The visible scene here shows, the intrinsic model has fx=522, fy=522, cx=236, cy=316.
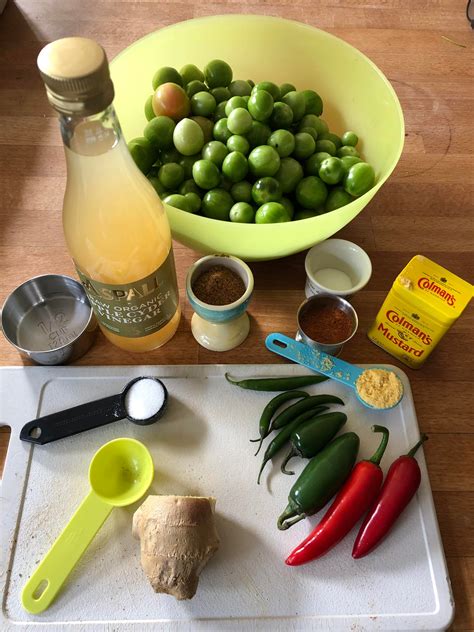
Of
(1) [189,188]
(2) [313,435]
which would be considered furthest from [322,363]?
(1) [189,188]

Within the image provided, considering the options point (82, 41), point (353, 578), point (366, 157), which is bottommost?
point (353, 578)

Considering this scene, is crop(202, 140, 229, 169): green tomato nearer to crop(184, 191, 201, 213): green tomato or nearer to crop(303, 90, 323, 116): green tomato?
crop(184, 191, 201, 213): green tomato

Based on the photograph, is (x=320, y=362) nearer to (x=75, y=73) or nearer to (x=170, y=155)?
(x=170, y=155)

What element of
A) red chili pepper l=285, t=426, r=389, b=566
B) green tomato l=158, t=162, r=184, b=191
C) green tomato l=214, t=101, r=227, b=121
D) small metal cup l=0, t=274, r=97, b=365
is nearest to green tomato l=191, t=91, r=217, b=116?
green tomato l=214, t=101, r=227, b=121

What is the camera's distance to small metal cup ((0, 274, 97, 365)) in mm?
782

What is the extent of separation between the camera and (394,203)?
0.96m

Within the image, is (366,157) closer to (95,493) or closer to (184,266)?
(184,266)

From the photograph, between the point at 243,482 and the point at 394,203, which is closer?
the point at 243,482

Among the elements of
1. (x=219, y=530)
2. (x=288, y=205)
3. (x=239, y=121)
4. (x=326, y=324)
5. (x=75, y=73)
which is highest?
(x=75, y=73)

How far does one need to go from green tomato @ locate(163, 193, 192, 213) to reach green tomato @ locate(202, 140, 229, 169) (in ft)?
0.27

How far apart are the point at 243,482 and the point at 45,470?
268 mm

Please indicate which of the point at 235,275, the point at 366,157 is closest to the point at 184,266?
the point at 235,275

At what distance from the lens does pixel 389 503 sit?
26.2 inches

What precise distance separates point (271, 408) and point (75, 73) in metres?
0.49
